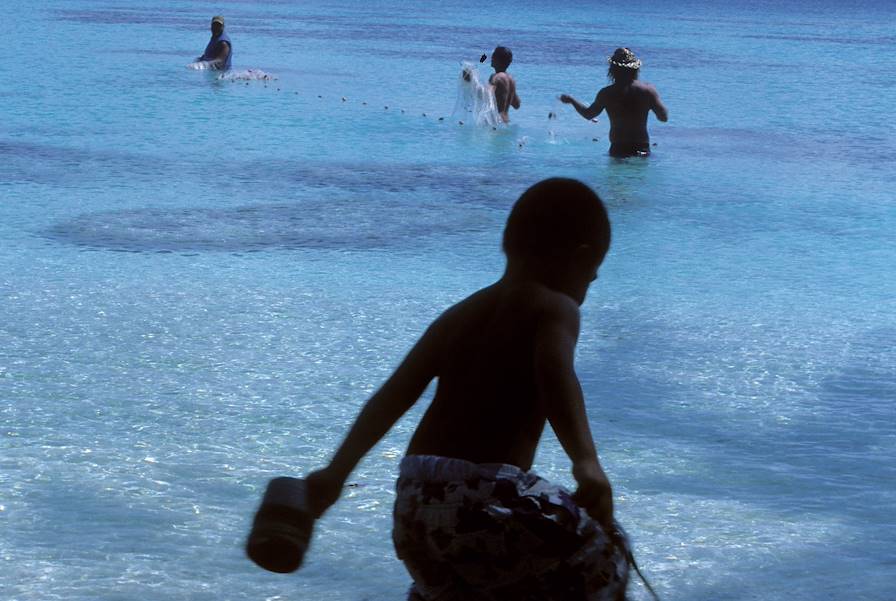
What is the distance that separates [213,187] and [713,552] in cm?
815

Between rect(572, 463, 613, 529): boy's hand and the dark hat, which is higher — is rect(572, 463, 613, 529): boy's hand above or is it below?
above

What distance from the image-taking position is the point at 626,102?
45.9 ft

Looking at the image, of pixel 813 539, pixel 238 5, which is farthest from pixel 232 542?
pixel 238 5

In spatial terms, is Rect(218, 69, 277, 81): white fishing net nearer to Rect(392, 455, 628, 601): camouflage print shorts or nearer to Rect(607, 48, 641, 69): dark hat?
Rect(607, 48, 641, 69): dark hat

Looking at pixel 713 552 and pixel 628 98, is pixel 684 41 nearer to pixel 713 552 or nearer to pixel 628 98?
pixel 628 98

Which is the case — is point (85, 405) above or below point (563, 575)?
below

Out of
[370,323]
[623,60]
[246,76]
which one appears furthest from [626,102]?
[246,76]

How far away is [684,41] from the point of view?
122ft

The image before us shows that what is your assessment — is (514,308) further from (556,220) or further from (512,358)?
(556,220)

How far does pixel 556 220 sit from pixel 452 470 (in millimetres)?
535

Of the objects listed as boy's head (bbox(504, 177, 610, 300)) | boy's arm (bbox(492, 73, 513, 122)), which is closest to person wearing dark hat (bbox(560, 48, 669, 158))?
boy's arm (bbox(492, 73, 513, 122))

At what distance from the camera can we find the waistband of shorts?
263 centimetres

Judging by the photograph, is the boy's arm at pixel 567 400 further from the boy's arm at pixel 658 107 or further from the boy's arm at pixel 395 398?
the boy's arm at pixel 658 107

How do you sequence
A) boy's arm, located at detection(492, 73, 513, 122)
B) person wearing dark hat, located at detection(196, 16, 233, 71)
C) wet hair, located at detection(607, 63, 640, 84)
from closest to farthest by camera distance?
1. wet hair, located at detection(607, 63, 640, 84)
2. boy's arm, located at detection(492, 73, 513, 122)
3. person wearing dark hat, located at detection(196, 16, 233, 71)
